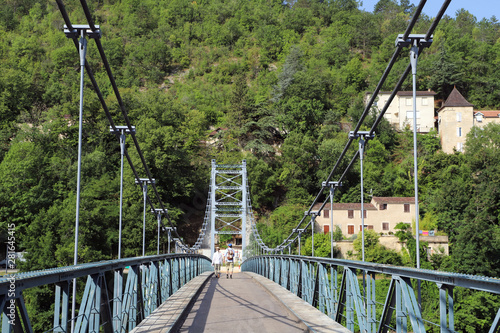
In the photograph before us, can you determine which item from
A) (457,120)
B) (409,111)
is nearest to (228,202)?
(409,111)

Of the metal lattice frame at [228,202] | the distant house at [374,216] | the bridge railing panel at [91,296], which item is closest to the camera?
the bridge railing panel at [91,296]

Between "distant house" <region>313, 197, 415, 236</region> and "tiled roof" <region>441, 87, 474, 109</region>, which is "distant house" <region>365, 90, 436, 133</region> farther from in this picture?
"distant house" <region>313, 197, 415, 236</region>

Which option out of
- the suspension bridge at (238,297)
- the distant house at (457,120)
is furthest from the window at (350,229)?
the suspension bridge at (238,297)

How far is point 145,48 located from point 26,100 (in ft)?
124

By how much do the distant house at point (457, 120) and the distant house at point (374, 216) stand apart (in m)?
18.4

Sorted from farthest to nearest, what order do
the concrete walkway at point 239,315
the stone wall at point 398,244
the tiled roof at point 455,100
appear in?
the tiled roof at point 455,100 < the stone wall at point 398,244 < the concrete walkway at point 239,315

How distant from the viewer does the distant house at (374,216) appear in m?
45.6

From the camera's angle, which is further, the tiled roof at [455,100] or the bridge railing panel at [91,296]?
the tiled roof at [455,100]

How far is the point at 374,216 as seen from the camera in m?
46.2

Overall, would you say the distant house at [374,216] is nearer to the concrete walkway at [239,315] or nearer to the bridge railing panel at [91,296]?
the concrete walkway at [239,315]

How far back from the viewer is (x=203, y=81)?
8838 centimetres

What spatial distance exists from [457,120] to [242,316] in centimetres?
6128

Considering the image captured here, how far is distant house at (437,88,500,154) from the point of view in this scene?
2445 inches

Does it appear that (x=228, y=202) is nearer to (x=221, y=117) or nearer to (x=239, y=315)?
(x=221, y=117)
